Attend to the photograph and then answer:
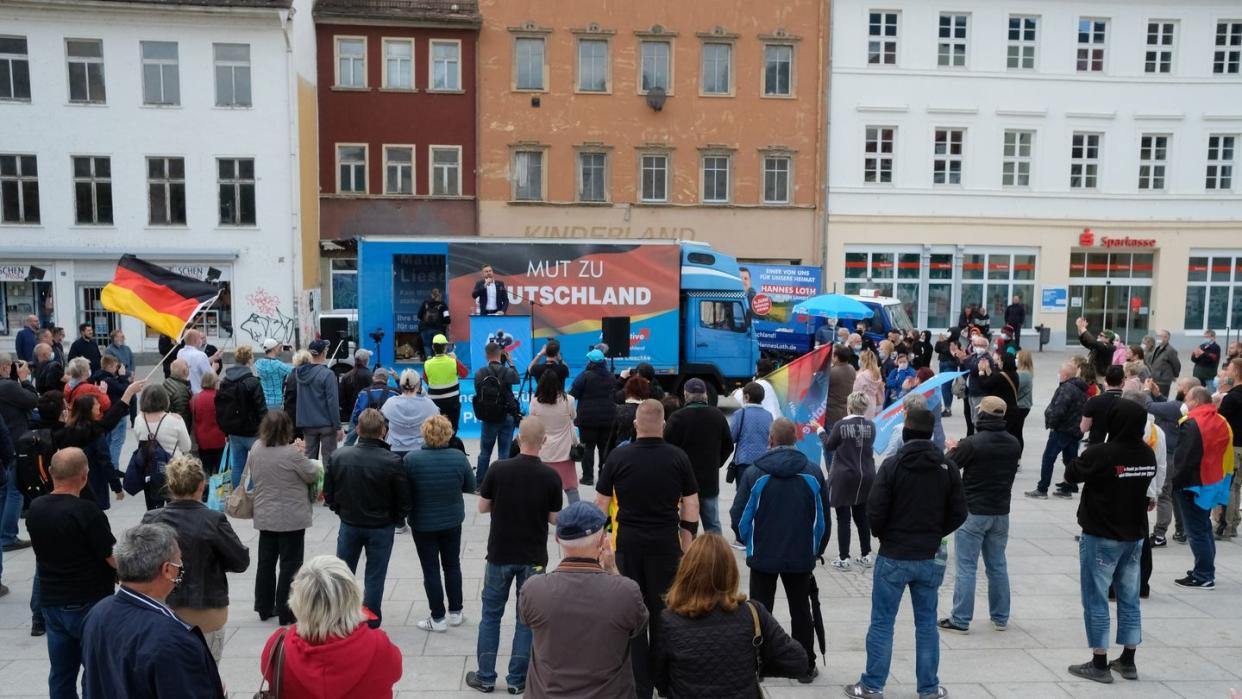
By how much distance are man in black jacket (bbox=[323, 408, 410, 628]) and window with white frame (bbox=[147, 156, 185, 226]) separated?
22.7 meters

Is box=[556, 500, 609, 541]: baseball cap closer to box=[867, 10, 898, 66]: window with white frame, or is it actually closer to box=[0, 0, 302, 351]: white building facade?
box=[0, 0, 302, 351]: white building facade

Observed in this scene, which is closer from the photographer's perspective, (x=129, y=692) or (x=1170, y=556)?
(x=129, y=692)

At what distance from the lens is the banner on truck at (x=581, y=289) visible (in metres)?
17.3

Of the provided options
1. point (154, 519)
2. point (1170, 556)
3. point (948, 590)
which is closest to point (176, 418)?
point (154, 519)

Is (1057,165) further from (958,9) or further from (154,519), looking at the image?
(154,519)

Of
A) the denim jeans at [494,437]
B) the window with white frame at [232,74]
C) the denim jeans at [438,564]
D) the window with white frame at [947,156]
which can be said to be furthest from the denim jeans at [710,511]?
the window with white frame at [947,156]

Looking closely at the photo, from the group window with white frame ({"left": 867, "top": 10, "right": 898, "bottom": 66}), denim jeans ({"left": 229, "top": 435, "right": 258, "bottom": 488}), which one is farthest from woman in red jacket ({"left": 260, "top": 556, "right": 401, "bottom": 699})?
window with white frame ({"left": 867, "top": 10, "right": 898, "bottom": 66})

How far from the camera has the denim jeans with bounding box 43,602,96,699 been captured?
504 centimetres

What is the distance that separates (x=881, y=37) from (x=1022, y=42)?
4.80 metres

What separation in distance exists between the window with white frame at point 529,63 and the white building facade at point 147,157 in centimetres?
737

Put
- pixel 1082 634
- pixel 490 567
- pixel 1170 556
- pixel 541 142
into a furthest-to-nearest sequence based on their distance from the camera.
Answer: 1. pixel 541 142
2. pixel 1170 556
3. pixel 1082 634
4. pixel 490 567

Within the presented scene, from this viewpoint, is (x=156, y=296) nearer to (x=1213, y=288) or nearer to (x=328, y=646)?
(x=328, y=646)

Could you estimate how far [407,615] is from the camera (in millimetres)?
7395

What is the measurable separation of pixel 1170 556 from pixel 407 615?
7391 mm
